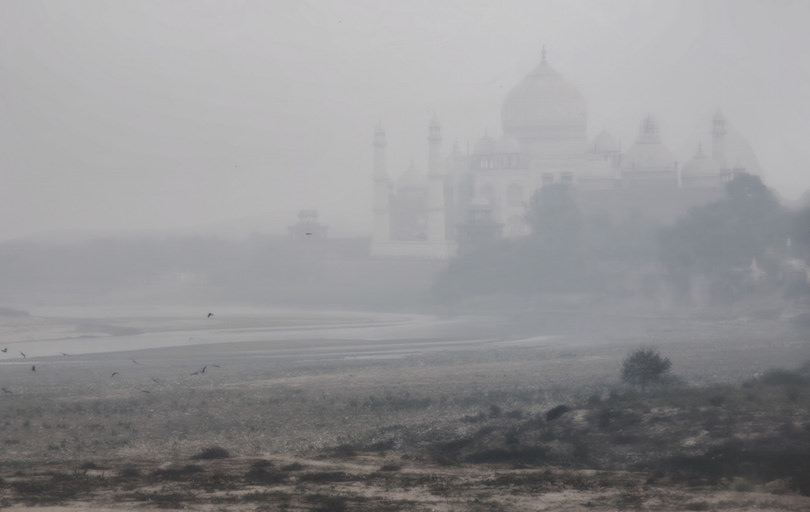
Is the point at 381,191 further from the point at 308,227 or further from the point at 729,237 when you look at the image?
the point at 729,237

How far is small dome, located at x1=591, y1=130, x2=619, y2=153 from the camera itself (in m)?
74.2

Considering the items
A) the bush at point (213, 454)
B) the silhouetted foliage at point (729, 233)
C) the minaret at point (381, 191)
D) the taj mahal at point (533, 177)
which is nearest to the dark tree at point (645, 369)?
the bush at point (213, 454)

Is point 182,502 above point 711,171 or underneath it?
underneath

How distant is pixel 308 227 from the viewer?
73.0 m

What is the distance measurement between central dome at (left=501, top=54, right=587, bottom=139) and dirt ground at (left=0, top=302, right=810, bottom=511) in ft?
107

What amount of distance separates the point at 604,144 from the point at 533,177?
5.71m

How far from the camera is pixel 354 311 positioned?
56656mm

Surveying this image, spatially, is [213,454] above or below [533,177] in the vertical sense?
below

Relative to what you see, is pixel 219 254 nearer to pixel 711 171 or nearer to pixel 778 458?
pixel 711 171

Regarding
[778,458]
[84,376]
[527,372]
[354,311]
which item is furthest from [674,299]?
[778,458]

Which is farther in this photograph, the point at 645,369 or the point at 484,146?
the point at 484,146

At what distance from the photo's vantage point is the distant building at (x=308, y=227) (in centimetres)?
7238

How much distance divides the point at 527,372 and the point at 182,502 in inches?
603

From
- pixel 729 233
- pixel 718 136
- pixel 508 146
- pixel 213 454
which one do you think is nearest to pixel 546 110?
pixel 508 146
